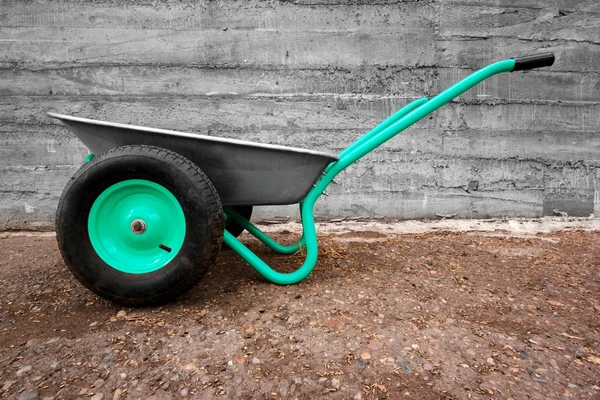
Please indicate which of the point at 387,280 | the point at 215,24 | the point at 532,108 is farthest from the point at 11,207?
the point at 532,108

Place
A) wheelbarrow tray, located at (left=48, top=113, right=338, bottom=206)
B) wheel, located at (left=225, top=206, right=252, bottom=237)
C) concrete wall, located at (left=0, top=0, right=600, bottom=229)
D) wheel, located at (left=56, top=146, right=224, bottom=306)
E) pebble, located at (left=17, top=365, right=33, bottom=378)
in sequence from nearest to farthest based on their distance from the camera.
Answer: pebble, located at (left=17, top=365, right=33, bottom=378)
wheel, located at (left=56, top=146, right=224, bottom=306)
wheelbarrow tray, located at (left=48, top=113, right=338, bottom=206)
wheel, located at (left=225, top=206, right=252, bottom=237)
concrete wall, located at (left=0, top=0, right=600, bottom=229)

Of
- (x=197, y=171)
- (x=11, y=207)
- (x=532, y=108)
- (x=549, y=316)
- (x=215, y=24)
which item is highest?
(x=215, y=24)

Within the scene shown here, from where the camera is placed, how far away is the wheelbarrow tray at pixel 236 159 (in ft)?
5.66

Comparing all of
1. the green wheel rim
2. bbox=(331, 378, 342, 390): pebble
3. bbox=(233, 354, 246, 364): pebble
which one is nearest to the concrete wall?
the green wheel rim

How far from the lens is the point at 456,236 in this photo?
9.97 feet

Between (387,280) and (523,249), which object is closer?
(387,280)

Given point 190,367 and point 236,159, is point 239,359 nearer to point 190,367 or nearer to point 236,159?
point 190,367

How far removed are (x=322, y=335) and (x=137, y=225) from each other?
861 millimetres

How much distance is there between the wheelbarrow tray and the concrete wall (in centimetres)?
141

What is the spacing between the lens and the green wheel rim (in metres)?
1.70

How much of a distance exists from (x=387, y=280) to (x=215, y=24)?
2272 mm

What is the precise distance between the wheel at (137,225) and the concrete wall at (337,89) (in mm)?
1575

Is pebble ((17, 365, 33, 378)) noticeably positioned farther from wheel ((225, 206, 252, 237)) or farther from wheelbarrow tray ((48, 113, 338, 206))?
wheel ((225, 206, 252, 237))

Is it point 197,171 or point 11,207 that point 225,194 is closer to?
point 197,171
